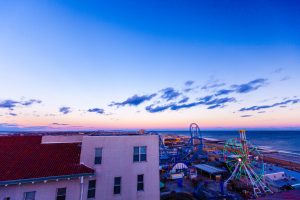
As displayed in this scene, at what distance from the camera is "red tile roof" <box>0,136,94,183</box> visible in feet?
50.3

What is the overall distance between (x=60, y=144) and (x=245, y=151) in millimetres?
34889

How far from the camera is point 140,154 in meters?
20.2

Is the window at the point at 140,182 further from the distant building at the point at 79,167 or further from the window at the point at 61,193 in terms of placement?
the window at the point at 61,193

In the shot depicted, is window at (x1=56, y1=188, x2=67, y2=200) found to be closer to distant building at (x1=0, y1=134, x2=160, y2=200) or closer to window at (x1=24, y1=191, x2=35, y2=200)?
distant building at (x1=0, y1=134, x2=160, y2=200)

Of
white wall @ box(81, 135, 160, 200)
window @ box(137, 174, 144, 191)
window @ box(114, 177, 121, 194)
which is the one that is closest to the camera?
white wall @ box(81, 135, 160, 200)

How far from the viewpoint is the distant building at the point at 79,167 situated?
50.3 feet

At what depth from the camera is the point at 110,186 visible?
59.8 feet

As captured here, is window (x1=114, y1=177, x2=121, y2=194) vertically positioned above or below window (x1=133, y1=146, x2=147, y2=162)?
below

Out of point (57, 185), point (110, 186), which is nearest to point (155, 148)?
point (110, 186)

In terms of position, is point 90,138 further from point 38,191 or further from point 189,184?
point 189,184

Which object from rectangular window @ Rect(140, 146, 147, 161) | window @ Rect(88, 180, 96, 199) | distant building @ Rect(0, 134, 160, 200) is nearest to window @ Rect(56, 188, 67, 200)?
distant building @ Rect(0, 134, 160, 200)

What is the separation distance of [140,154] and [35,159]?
10.3 m

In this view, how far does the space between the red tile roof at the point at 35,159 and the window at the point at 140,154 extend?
15.6 ft

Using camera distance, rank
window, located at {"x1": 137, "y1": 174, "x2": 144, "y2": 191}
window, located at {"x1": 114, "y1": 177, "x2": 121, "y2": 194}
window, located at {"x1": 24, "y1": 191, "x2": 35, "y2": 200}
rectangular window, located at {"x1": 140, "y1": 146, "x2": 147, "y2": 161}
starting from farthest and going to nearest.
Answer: rectangular window, located at {"x1": 140, "y1": 146, "x2": 147, "y2": 161} → window, located at {"x1": 137, "y1": 174, "x2": 144, "y2": 191} → window, located at {"x1": 114, "y1": 177, "x2": 121, "y2": 194} → window, located at {"x1": 24, "y1": 191, "x2": 35, "y2": 200}
